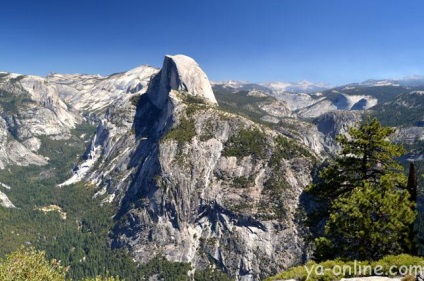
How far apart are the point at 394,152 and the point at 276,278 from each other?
19432 mm

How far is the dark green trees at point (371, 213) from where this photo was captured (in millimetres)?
35156

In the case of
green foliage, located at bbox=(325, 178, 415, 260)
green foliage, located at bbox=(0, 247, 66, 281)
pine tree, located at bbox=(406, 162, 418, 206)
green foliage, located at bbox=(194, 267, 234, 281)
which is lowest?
green foliage, located at bbox=(194, 267, 234, 281)

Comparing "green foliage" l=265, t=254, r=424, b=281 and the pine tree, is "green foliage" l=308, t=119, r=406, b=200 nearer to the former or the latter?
the pine tree

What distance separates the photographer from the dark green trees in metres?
35.2

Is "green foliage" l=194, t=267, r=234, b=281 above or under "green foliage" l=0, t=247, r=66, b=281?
under

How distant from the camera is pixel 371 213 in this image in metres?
36.7

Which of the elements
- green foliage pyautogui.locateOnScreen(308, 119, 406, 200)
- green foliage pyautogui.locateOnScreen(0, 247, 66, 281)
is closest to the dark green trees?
green foliage pyautogui.locateOnScreen(308, 119, 406, 200)

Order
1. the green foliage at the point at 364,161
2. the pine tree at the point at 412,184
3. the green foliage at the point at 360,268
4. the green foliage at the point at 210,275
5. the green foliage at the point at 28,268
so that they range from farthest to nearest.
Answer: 1. the green foliage at the point at 210,275
2. the green foliage at the point at 364,161
3. the green foliage at the point at 28,268
4. the pine tree at the point at 412,184
5. the green foliage at the point at 360,268

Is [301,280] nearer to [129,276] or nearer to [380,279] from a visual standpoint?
[380,279]

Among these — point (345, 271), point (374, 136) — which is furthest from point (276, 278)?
point (374, 136)

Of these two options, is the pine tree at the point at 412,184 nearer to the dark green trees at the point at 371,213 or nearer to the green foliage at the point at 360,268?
the dark green trees at the point at 371,213

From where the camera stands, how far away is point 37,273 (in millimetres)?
42094

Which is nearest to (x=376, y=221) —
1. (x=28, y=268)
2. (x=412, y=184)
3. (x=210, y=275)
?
(x=412, y=184)

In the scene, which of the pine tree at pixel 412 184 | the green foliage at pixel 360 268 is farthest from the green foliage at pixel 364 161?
the green foliage at pixel 360 268
